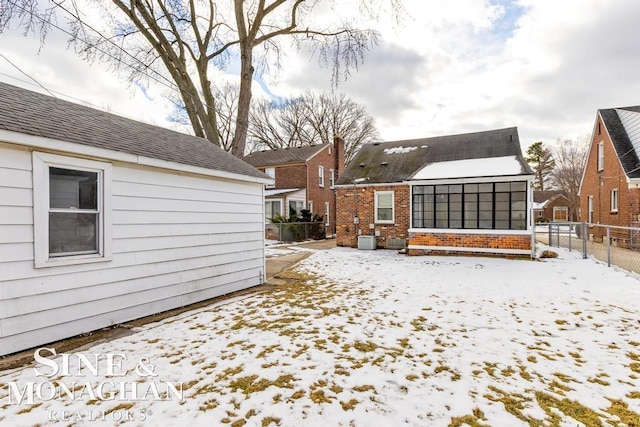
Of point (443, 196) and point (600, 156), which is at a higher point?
point (600, 156)

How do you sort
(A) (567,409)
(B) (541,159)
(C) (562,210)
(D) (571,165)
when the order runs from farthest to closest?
(C) (562,210) → (B) (541,159) → (D) (571,165) → (A) (567,409)

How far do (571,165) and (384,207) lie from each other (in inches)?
1325

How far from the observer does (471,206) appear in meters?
12.2

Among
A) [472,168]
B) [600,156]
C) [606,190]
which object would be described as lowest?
[606,190]

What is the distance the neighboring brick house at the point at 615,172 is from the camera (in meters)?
12.5

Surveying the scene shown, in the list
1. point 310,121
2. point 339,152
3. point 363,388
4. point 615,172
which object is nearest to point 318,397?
point 363,388

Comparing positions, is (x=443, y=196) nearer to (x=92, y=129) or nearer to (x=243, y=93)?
(x=243, y=93)

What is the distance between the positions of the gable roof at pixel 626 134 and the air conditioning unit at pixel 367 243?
34.5 feet

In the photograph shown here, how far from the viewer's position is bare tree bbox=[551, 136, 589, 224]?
33.2 metres

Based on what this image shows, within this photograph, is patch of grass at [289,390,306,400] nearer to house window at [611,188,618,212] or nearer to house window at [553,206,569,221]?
house window at [611,188,618,212]

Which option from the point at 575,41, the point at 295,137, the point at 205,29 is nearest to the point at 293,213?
the point at 205,29

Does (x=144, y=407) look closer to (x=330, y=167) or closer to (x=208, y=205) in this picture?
(x=208, y=205)

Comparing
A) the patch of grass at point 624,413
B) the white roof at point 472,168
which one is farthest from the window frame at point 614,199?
the patch of grass at point 624,413

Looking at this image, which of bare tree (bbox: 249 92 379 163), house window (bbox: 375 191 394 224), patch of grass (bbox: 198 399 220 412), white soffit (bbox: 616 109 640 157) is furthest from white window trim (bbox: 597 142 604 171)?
bare tree (bbox: 249 92 379 163)
